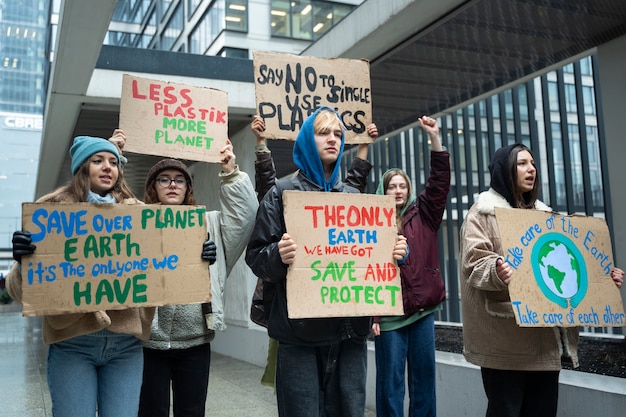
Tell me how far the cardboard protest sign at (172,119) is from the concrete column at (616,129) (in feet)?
12.3

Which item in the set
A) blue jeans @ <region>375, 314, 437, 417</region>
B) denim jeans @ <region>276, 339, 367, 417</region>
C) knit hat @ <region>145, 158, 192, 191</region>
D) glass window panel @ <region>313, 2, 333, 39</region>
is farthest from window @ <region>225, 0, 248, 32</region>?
denim jeans @ <region>276, 339, 367, 417</region>

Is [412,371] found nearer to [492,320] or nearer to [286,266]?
[492,320]

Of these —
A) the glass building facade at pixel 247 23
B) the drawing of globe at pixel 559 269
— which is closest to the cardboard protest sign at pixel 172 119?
the drawing of globe at pixel 559 269

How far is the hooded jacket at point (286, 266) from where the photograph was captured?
Result: 2.61 m

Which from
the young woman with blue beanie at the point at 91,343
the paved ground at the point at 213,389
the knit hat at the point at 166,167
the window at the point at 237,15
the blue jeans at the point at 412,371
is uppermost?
the window at the point at 237,15

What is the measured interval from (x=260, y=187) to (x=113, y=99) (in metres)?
5.22

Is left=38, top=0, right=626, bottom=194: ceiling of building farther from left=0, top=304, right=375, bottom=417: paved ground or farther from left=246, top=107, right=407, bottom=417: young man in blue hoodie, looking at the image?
left=0, top=304, right=375, bottom=417: paved ground

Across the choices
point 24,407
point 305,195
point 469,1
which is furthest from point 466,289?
point 24,407

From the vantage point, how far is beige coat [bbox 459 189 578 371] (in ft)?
9.90

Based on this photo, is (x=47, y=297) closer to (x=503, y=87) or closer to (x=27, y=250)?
(x=27, y=250)

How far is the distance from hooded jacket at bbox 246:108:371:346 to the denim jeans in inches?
2.0

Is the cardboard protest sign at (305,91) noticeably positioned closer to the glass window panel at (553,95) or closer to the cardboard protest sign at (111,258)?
the cardboard protest sign at (111,258)

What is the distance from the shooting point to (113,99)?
8094mm

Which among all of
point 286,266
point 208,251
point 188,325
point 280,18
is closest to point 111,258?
point 208,251
